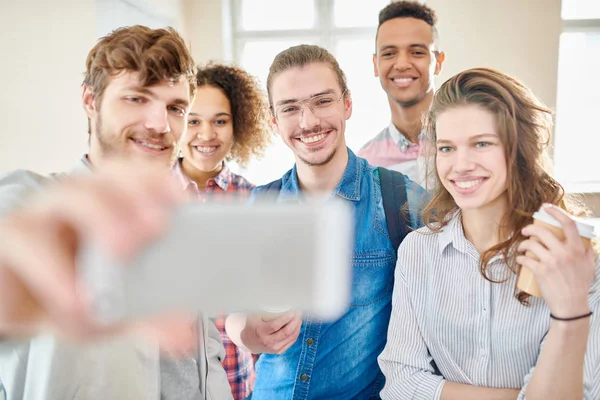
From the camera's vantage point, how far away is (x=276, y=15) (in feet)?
16.2

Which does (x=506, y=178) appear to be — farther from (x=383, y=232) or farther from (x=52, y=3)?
(x=52, y=3)

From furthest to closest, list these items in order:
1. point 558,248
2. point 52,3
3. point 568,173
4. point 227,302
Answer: point 568,173 < point 52,3 < point 558,248 < point 227,302

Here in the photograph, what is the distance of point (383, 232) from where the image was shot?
122 cm

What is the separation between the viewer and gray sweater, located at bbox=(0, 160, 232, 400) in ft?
2.46

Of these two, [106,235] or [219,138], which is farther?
[219,138]

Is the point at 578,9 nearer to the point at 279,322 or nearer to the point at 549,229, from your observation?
the point at 549,229

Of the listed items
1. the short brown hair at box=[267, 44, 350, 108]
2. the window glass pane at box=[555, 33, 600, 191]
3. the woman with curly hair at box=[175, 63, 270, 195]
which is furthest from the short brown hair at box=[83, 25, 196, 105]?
the window glass pane at box=[555, 33, 600, 191]

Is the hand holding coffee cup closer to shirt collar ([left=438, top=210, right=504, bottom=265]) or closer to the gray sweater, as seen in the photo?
shirt collar ([left=438, top=210, right=504, bottom=265])

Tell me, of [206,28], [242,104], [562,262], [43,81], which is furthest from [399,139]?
[206,28]

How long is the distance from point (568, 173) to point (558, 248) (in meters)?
4.78

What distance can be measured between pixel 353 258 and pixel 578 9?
5.01 meters

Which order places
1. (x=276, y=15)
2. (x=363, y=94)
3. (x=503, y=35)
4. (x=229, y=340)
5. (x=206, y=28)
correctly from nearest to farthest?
(x=229, y=340), (x=503, y=35), (x=206, y=28), (x=363, y=94), (x=276, y=15)

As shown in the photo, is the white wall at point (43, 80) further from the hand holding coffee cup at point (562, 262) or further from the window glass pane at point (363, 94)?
the window glass pane at point (363, 94)

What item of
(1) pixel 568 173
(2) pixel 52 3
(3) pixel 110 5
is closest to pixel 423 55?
(2) pixel 52 3
